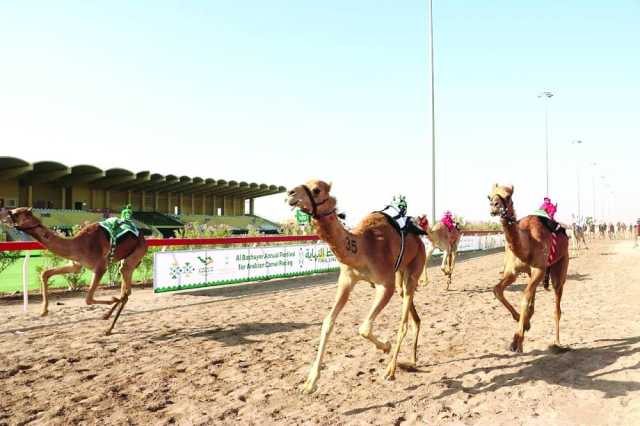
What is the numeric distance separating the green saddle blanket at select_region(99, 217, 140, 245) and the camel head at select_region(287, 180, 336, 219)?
5051 millimetres

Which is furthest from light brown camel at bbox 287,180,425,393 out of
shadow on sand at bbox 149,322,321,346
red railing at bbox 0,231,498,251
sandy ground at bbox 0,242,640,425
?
red railing at bbox 0,231,498,251

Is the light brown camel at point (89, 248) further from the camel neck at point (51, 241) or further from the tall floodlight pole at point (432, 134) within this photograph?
the tall floodlight pole at point (432, 134)

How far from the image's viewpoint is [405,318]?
5.71 meters

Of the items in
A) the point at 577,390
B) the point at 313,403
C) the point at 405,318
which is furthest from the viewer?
the point at 405,318

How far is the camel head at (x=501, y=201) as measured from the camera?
18.7ft

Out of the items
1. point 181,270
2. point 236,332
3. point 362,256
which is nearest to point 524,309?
point 362,256

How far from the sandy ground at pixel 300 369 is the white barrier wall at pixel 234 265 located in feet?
7.76

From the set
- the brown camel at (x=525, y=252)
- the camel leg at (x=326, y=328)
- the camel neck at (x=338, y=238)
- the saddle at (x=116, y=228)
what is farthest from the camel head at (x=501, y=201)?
the saddle at (x=116, y=228)

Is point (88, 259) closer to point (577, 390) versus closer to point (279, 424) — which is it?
point (279, 424)

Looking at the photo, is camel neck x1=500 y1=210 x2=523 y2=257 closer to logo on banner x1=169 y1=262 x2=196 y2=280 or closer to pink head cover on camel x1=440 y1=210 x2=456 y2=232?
pink head cover on camel x1=440 y1=210 x2=456 y2=232

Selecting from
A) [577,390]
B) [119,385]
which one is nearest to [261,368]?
[119,385]

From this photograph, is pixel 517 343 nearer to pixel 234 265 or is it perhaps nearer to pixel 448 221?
pixel 448 221

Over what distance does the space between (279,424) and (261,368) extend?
64.9 inches

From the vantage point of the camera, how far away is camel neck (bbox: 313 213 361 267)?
4.53 metres
